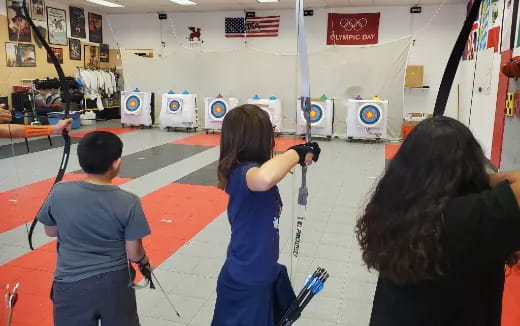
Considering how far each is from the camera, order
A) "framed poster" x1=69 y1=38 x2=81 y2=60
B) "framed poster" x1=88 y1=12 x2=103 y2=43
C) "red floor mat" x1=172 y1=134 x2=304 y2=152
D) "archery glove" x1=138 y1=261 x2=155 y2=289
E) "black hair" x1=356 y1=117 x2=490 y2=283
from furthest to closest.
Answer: "framed poster" x1=88 y1=12 x2=103 y2=43 < "framed poster" x1=69 y1=38 x2=81 y2=60 < "red floor mat" x1=172 y1=134 x2=304 y2=152 < "archery glove" x1=138 y1=261 x2=155 y2=289 < "black hair" x1=356 y1=117 x2=490 y2=283

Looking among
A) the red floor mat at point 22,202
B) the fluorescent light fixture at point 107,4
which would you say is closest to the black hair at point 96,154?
the red floor mat at point 22,202

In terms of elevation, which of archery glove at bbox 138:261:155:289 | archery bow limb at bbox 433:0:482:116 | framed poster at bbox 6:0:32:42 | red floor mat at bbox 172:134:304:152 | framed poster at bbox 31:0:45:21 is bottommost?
red floor mat at bbox 172:134:304:152

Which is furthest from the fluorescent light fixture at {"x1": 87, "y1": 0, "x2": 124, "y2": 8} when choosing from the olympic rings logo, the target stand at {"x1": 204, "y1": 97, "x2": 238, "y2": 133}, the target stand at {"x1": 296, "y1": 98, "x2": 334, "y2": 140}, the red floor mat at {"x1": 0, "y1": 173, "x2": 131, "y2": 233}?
the red floor mat at {"x1": 0, "y1": 173, "x2": 131, "y2": 233}

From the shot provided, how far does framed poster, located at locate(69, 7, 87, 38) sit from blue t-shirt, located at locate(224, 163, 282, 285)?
10.6 m

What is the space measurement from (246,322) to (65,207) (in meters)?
0.68

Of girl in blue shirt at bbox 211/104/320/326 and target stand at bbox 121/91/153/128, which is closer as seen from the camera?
girl in blue shirt at bbox 211/104/320/326

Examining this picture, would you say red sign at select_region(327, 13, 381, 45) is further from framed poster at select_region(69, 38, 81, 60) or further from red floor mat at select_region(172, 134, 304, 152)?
framed poster at select_region(69, 38, 81, 60)

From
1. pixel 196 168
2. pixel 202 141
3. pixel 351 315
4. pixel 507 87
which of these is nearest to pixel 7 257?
pixel 351 315

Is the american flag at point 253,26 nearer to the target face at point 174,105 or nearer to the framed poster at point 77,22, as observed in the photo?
the target face at point 174,105

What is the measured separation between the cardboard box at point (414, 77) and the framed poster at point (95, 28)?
7730mm

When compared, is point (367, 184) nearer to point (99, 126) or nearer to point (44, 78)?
point (99, 126)

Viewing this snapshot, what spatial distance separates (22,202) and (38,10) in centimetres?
674

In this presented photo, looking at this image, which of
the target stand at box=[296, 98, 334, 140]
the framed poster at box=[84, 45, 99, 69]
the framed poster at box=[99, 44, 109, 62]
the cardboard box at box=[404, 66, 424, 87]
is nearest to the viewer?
the target stand at box=[296, 98, 334, 140]

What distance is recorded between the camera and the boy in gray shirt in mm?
1417
